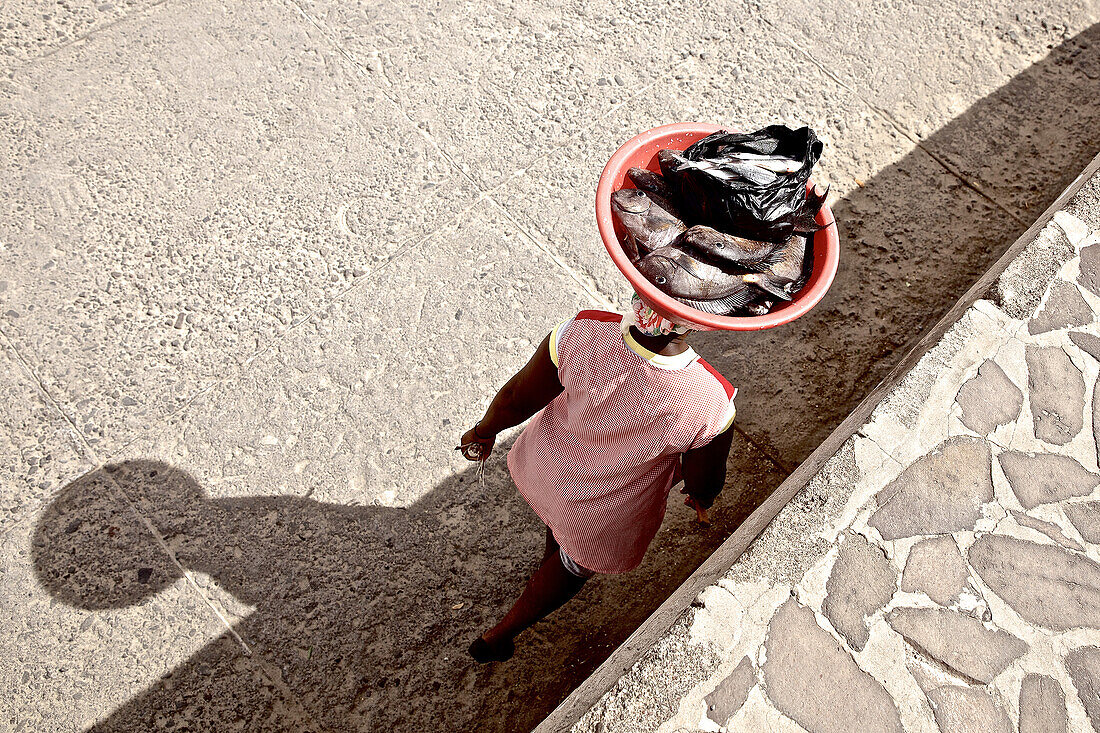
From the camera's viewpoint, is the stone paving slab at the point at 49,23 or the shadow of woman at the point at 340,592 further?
the stone paving slab at the point at 49,23

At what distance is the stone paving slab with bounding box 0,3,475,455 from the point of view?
3354mm

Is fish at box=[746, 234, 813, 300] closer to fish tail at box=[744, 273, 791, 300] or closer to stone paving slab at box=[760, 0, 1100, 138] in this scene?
fish tail at box=[744, 273, 791, 300]

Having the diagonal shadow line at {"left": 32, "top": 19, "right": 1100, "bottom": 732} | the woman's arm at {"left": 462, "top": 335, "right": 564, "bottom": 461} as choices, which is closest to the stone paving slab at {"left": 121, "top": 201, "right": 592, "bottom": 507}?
the diagonal shadow line at {"left": 32, "top": 19, "right": 1100, "bottom": 732}

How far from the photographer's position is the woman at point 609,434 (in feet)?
6.63

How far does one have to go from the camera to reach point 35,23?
415cm

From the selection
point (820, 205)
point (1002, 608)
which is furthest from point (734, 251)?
point (1002, 608)

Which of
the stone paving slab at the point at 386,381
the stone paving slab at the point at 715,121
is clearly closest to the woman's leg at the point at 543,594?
the stone paving slab at the point at 386,381

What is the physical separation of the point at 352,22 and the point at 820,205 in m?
3.40

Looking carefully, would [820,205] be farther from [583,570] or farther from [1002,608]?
[1002,608]

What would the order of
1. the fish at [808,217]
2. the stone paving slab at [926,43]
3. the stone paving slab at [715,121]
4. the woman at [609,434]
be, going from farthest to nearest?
the stone paving slab at [926,43]
the stone paving slab at [715,121]
the woman at [609,434]
the fish at [808,217]

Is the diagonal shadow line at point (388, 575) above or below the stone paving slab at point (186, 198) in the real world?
below

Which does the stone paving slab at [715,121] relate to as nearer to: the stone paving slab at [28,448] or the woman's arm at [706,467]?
the woman's arm at [706,467]

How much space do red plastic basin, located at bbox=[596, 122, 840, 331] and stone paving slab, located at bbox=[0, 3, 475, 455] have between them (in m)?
1.98

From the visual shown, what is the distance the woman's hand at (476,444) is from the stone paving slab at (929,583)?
836 millimetres
